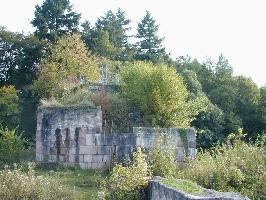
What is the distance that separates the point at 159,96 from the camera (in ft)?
58.9

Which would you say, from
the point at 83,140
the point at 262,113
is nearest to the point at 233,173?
the point at 83,140

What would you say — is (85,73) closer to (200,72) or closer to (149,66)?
(149,66)

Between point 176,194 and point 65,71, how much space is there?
1581 cm

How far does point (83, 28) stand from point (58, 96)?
19931 millimetres

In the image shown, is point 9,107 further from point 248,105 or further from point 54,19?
point 248,105

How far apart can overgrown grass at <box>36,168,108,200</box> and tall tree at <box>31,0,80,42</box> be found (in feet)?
61.7

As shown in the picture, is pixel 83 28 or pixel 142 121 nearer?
pixel 142 121

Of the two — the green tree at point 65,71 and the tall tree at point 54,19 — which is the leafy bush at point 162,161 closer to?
the green tree at point 65,71

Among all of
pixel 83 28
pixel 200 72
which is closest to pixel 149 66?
pixel 200 72

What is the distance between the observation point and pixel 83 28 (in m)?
39.9

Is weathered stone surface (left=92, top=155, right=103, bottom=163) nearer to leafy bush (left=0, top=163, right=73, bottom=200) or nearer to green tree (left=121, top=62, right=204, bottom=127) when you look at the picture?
green tree (left=121, top=62, right=204, bottom=127)

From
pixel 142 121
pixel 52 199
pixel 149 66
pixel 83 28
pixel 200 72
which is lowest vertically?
pixel 52 199

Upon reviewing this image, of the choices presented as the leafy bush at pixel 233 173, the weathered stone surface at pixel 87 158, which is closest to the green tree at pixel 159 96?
the weathered stone surface at pixel 87 158

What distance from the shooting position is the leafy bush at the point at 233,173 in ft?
43.4
